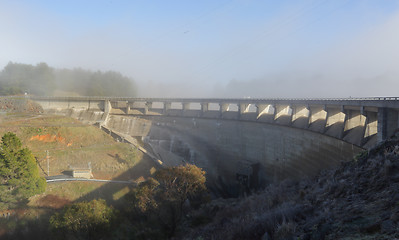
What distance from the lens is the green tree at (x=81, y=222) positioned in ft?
75.7

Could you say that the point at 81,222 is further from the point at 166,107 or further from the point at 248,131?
the point at 166,107

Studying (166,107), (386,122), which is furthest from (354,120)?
(166,107)

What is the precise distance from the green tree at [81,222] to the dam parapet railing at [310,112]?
21877 millimetres

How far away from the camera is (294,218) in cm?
977

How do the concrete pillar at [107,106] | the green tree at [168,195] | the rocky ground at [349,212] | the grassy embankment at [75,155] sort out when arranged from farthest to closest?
1. the concrete pillar at [107,106]
2. the grassy embankment at [75,155]
3. the green tree at [168,195]
4. the rocky ground at [349,212]

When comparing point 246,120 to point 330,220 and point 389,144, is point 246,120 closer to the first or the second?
point 389,144

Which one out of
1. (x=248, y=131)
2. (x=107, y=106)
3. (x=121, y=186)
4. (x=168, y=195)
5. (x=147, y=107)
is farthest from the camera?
(x=107, y=106)

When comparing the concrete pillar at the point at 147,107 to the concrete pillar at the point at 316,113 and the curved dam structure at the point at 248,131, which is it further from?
the concrete pillar at the point at 316,113

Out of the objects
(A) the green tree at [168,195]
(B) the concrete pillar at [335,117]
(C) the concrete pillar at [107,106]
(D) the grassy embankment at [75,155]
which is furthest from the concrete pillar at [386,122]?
(C) the concrete pillar at [107,106]

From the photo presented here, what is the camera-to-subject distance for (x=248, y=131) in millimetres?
40875

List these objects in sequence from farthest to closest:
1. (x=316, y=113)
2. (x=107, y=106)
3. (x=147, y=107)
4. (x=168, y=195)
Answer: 1. (x=107, y=106)
2. (x=147, y=107)
3. (x=316, y=113)
4. (x=168, y=195)

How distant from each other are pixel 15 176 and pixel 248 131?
28248 mm

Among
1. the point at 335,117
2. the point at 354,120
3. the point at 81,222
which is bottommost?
the point at 81,222

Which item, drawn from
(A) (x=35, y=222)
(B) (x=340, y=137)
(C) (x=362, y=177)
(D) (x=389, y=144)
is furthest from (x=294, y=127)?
(A) (x=35, y=222)
